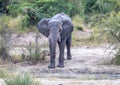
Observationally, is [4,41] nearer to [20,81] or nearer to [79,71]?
[79,71]

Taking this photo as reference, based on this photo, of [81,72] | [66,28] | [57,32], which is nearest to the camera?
[81,72]

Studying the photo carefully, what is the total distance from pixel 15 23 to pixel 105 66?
11.6 meters

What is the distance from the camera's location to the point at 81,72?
18328 mm

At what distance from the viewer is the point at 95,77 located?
1673 cm

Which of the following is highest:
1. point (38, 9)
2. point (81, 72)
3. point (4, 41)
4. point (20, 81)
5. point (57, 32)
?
point (38, 9)

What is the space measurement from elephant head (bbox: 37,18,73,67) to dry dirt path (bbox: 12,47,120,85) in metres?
0.78

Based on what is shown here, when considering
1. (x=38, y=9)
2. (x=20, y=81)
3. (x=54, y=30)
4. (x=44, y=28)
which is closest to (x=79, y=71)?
(x=54, y=30)

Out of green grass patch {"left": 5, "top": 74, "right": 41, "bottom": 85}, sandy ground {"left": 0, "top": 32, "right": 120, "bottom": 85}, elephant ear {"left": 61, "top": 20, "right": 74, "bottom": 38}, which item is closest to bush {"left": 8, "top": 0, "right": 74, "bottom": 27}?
sandy ground {"left": 0, "top": 32, "right": 120, "bottom": 85}

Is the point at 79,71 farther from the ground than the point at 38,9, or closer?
closer

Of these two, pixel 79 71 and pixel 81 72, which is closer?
pixel 81 72

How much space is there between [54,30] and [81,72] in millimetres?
1920

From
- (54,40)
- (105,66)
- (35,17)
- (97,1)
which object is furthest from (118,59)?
(97,1)

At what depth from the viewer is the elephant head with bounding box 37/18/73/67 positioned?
19011mm

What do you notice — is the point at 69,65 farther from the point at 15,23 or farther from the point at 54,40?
the point at 15,23
